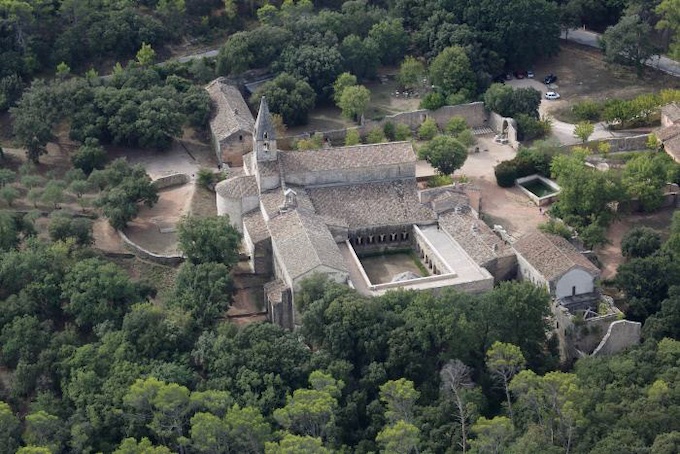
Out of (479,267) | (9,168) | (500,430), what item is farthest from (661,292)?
(9,168)

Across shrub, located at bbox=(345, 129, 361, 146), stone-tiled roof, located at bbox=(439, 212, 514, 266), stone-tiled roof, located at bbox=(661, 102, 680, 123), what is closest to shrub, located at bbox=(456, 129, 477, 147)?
shrub, located at bbox=(345, 129, 361, 146)

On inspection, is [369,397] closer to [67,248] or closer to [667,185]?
[67,248]

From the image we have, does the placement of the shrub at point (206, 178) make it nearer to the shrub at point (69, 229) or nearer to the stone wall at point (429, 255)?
the shrub at point (69, 229)

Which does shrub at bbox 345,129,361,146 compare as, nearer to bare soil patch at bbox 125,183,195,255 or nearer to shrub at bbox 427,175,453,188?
shrub at bbox 427,175,453,188

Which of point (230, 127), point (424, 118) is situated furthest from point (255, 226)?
point (424, 118)

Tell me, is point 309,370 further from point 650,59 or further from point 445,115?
point 650,59
